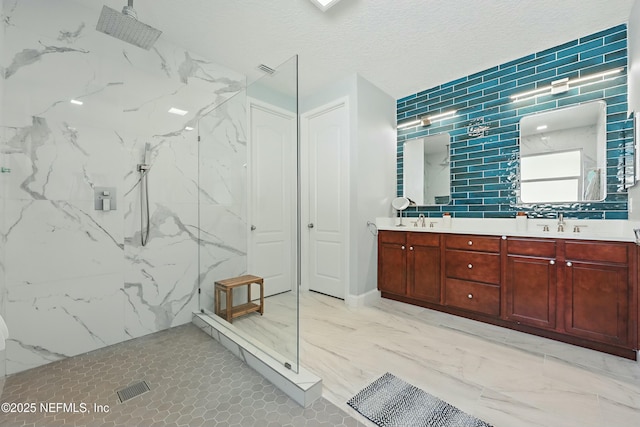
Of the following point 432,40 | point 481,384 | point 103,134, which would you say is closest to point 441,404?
point 481,384

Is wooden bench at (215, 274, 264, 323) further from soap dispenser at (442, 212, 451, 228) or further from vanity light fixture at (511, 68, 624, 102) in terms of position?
vanity light fixture at (511, 68, 624, 102)

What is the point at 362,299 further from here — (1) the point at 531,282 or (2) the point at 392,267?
(1) the point at 531,282

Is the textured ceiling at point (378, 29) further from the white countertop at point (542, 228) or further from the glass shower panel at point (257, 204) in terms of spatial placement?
the white countertop at point (542, 228)

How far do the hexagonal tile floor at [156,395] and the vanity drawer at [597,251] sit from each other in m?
2.09

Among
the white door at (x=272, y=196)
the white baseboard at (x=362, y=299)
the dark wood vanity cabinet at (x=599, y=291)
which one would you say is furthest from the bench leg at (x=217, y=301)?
the dark wood vanity cabinet at (x=599, y=291)

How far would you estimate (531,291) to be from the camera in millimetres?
2301

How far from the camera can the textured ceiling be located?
2059 millimetres

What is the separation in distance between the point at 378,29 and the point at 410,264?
2.33m

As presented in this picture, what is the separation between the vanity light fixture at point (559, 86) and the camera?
7.63ft

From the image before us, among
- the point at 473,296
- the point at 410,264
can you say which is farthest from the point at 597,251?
the point at 410,264

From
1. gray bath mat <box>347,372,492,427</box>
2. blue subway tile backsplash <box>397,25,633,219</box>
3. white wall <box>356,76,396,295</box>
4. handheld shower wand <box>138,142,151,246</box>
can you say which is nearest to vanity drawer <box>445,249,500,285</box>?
blue subway tile backsplash <box>397,25,633,219</box>

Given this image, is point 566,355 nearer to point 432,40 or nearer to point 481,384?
point 481,384

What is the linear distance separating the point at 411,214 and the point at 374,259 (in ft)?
2.53

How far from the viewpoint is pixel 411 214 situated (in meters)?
3.51
